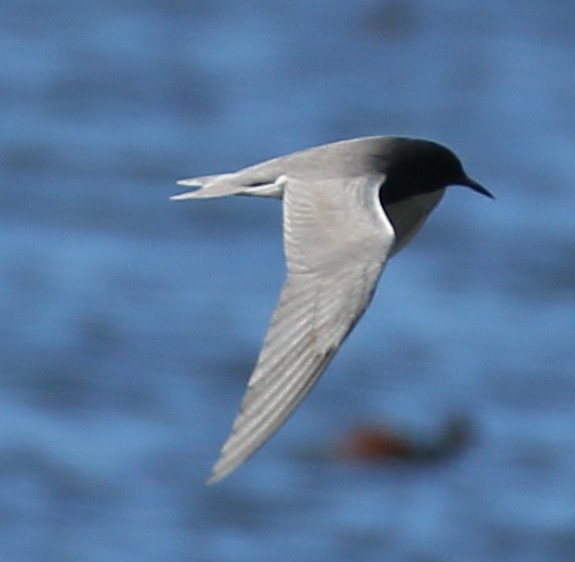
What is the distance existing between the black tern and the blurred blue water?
612 centimetres

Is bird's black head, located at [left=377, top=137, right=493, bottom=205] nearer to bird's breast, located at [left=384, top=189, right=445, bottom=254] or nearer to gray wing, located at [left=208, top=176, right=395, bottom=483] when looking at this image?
bird's breast, located at [left=384, top=189, right=445, bottom=254]

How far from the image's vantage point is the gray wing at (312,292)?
5180 mm

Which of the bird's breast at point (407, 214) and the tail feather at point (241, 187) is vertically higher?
the tail feather at point (241, 187)

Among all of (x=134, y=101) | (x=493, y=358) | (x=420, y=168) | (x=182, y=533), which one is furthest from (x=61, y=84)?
(x=420, y=168)

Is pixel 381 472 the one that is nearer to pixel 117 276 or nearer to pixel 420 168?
pixel 117 276

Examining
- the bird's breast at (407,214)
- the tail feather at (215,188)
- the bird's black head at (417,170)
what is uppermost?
the tail feather at (215,188)

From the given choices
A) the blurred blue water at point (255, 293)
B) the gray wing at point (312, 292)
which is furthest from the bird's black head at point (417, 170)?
the blurred blue water at point (255, 293)

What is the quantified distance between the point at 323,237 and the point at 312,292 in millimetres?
292

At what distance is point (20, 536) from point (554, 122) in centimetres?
747

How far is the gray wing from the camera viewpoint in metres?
5.18

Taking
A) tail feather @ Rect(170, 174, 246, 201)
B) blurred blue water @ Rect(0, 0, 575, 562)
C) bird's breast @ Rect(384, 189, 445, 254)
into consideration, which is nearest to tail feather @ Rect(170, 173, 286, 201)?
tail feather @ Rect(170, 174, 246, 201)

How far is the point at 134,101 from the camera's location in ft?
67.5

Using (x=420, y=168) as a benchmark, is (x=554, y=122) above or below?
below

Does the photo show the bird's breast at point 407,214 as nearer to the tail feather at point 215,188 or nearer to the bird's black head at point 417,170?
the bird's black head at point 417,170
